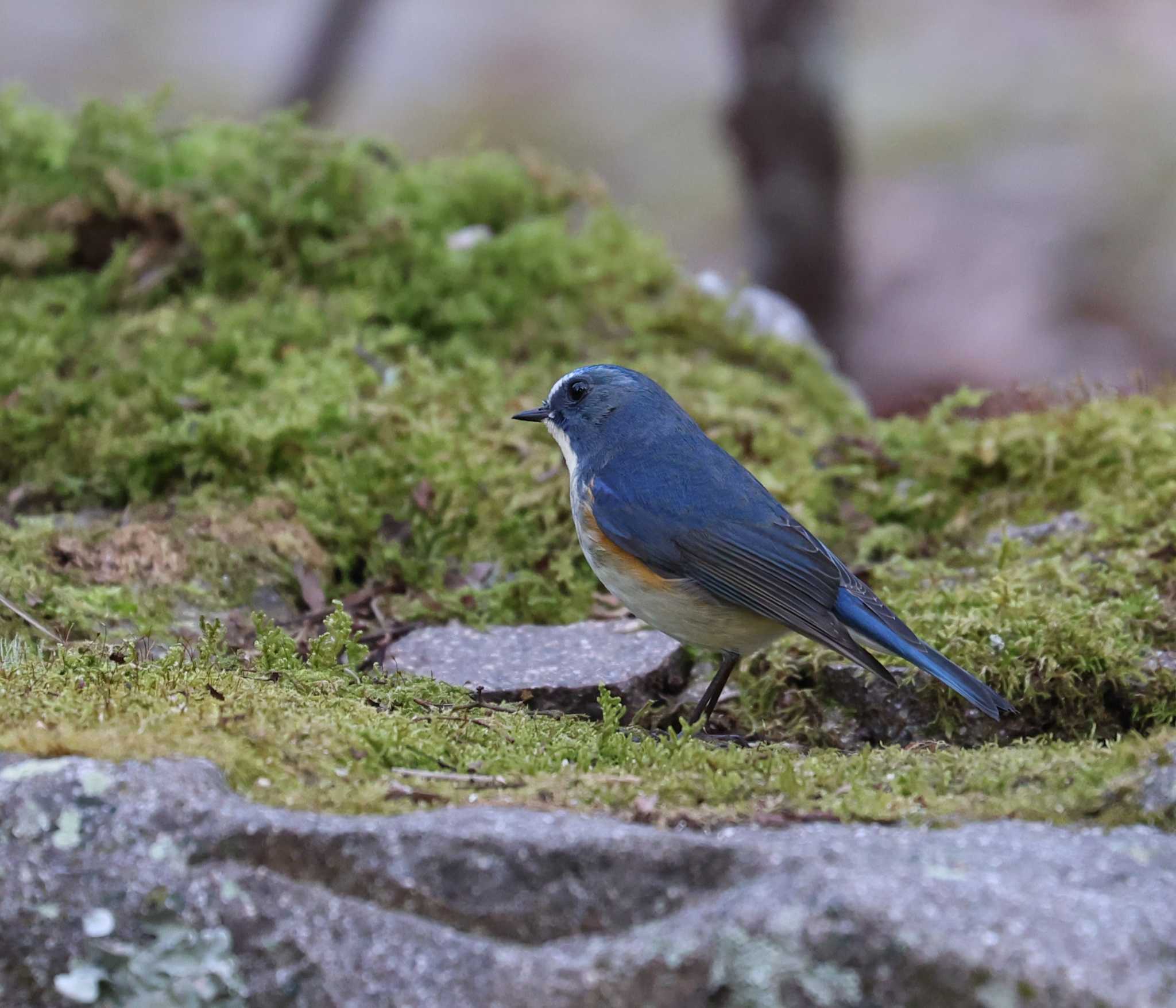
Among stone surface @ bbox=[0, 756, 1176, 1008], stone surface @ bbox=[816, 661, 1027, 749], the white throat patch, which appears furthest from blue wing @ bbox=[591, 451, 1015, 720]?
stone surface @ bbox=[0, 756, 1176, 1008]

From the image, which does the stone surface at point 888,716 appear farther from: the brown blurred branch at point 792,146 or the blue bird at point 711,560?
the brown blurred branch at point 792,146

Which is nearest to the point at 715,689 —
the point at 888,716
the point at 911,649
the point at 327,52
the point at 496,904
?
the point at 888,716

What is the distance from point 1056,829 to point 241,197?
5426 millimetres

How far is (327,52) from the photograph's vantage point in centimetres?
1258

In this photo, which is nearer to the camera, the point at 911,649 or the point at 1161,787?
the point at 1161,787

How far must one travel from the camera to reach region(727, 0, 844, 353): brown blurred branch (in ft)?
31.9

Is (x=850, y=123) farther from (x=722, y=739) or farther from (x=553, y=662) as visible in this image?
(x=722, y=739)

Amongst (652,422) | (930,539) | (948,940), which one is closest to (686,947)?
(948,940)

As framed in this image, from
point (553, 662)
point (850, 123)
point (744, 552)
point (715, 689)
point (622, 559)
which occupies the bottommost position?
point (553, 662)

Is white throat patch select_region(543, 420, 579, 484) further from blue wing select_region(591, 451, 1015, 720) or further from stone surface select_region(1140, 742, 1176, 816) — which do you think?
stone surface select_region(1140, 742, 1176, 816)

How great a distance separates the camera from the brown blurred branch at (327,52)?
41.0 feet

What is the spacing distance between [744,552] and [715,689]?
0.42 m

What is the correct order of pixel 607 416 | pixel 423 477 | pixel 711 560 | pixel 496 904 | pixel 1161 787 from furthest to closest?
1. pixel 423 477
2. pixel 607 416
3. pixel 711 560
4. pixel 1161 787
5. pixel 496 904

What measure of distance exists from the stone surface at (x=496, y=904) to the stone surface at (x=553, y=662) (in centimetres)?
147
